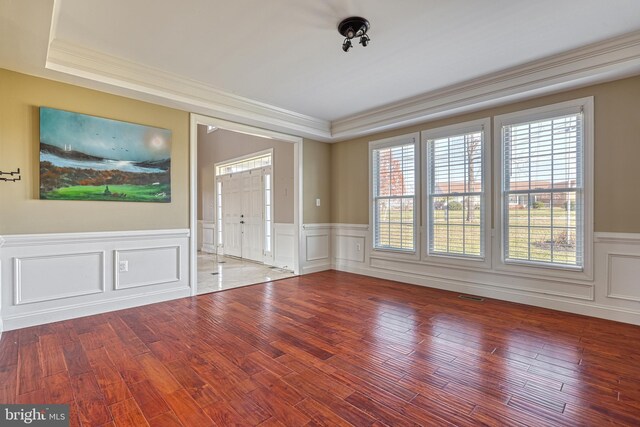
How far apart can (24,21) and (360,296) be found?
4.23m

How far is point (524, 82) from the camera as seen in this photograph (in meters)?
3.54

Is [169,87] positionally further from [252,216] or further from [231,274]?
[252,216]

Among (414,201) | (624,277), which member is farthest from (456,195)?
(624,277)

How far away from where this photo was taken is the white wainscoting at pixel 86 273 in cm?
304

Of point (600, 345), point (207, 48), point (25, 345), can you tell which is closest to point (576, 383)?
point (600, 345)

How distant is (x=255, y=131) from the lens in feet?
16.4

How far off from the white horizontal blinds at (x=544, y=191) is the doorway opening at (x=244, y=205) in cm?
338

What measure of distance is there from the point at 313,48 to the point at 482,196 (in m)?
2.90

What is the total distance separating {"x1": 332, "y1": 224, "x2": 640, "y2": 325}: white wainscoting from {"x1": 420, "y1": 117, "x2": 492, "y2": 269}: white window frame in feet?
0.36

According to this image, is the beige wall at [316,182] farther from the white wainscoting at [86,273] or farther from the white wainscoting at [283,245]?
the white wainscoting at [86,273]

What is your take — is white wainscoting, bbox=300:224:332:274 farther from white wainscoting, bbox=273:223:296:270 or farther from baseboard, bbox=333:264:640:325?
baseboard, bbox=333:264:640:325

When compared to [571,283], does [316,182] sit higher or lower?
higher

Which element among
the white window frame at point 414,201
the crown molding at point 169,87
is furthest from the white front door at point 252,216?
the white window frame at point 414,201

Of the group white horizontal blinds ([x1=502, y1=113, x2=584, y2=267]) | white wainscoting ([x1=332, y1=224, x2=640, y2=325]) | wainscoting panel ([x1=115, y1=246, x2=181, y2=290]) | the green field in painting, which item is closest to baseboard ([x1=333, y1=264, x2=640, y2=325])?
white wainscoting ([x1=332, y1=224, x2=640, y2=325])
